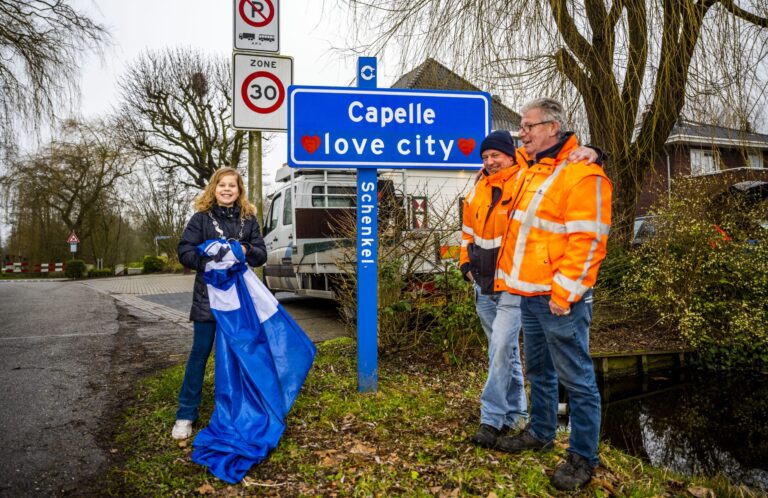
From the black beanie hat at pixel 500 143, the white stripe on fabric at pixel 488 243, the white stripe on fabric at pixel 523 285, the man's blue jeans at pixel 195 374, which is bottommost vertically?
the man's blue jeans at pixel 195 374

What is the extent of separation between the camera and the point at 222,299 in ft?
10.8

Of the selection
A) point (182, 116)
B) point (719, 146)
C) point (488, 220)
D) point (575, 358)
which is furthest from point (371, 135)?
point (182, 116)

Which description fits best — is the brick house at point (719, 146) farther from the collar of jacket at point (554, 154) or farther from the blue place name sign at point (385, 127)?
the collar of jacket at point (554, 154)

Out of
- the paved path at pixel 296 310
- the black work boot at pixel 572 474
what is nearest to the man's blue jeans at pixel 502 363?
the black work boot at pixel 572 474

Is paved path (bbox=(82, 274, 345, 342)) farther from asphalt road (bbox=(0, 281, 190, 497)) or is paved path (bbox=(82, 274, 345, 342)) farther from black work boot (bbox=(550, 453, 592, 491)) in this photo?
black work boot (bbox=(550, 453, 592, 491))

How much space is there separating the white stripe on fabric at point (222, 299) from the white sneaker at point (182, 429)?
709mm

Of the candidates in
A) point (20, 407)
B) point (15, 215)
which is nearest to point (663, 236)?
point (20, 407)

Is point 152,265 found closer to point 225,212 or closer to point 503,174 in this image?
point 225,212

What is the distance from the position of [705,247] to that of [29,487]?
305 inches

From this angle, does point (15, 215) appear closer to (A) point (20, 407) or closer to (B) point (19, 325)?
(B) point (19, 325)

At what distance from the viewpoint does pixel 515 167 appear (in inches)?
122

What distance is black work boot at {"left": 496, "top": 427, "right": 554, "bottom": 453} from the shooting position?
300cm

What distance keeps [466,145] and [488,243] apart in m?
1.08

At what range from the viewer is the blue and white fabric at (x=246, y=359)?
303 cm
